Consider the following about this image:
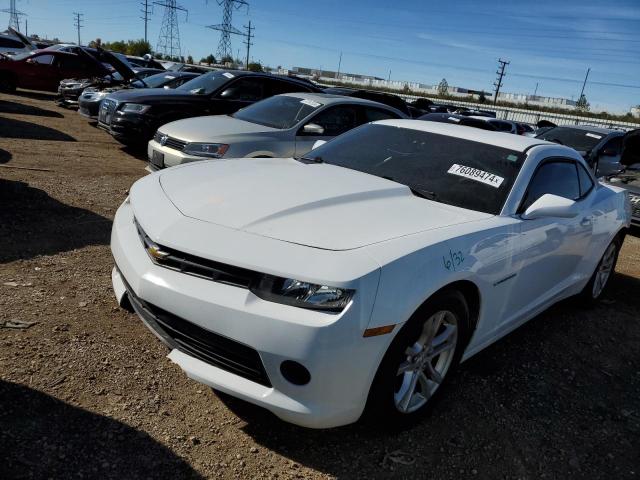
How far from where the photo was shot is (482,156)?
3.44 m

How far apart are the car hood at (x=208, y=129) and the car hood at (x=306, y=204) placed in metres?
3.06

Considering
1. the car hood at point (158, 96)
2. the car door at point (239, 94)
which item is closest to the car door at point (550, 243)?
the car door at point (239, 94)

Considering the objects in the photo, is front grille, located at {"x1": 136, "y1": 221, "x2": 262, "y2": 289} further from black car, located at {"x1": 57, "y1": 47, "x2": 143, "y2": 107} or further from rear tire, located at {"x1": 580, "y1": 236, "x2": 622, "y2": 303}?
black car, located at {"x1": 57, "y1": 47, "x2": 143, "y2": 107}

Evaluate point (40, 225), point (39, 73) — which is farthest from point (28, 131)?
point (39, 73)

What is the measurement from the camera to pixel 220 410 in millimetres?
2582

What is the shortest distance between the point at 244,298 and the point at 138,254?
0.75 meters

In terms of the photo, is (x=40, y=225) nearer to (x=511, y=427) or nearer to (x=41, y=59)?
(x=511, y=427)

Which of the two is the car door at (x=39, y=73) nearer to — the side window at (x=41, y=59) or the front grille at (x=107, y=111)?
the side window at (x=41, y=59)

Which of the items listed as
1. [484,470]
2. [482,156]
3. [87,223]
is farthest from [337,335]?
[87,223]

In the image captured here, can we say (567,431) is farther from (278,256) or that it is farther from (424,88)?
(424,88)

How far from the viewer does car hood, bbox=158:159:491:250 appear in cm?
240

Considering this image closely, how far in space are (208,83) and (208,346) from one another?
787 cm

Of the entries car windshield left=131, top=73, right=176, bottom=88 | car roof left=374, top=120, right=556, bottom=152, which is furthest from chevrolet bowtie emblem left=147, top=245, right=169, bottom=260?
car windshield left=131, top=73, right=176, bottom=88

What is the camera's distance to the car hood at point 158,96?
8396 mm
